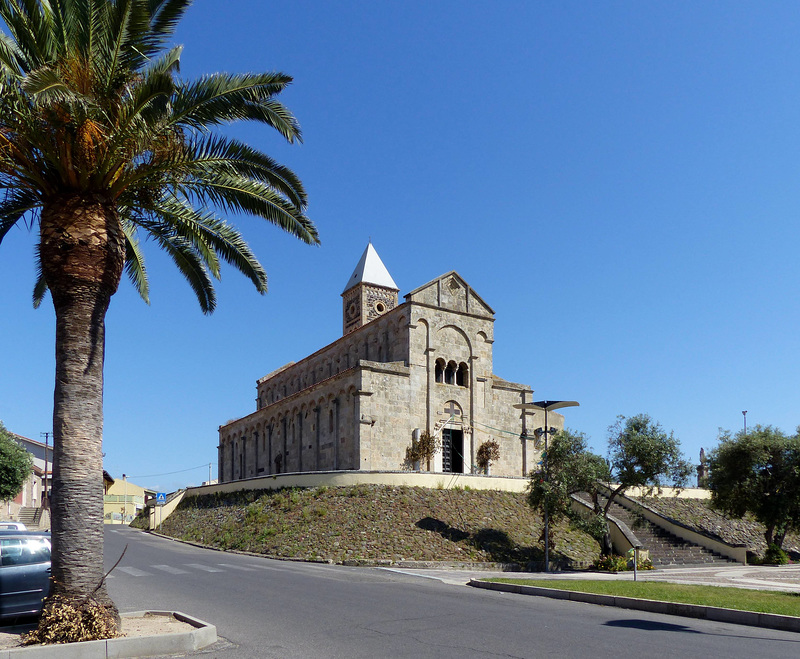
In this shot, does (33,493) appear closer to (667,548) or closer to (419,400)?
(419,400)

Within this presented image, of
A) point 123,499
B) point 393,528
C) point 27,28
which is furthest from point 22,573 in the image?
point 123,499

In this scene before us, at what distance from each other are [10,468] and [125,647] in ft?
122

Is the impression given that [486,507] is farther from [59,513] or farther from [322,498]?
[59,513]

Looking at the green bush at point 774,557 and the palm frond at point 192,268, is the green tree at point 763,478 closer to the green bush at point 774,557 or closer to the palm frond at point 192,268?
the green bush at point 774,557

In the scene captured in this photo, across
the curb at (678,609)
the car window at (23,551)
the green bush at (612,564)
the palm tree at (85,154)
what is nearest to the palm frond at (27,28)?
the palm tree at (85,154)

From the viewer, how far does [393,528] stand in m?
31.6

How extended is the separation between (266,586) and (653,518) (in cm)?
2493

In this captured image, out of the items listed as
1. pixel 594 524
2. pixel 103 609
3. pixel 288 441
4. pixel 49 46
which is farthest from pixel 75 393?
pixel 288 441

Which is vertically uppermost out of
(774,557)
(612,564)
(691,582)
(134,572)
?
(691,582)

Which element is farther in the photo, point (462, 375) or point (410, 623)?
point (462, 375)

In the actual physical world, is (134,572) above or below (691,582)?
below

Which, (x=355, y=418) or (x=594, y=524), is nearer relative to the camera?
(x=594, y=524)

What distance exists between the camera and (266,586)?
18.6 meters

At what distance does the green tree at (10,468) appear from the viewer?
135 ft
